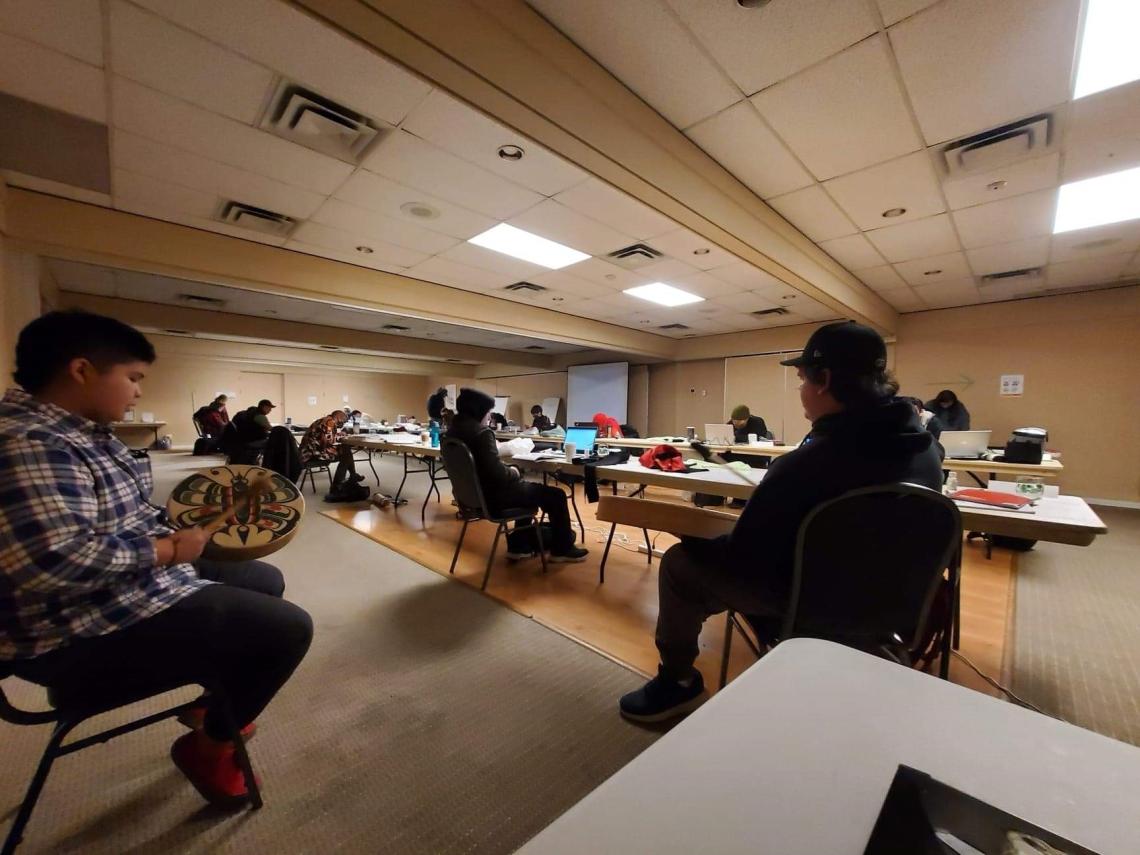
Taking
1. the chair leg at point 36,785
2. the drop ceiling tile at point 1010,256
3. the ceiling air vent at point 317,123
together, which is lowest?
the chair leg at point 36,785

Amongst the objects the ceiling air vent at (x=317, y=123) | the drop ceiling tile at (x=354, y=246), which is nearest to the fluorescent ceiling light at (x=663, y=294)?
the drop ceiling tile at (x=354, y=246)

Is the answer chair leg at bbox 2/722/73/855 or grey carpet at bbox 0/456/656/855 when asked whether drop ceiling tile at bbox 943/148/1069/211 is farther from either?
chair leg at bbox 2/722/73/855

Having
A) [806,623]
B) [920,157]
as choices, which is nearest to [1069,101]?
[920,157]

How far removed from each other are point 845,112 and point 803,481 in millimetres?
2197

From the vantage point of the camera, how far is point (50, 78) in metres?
1.88

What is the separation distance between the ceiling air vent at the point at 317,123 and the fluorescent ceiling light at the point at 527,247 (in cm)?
119

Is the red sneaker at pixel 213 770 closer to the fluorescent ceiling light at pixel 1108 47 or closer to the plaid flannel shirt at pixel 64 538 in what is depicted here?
the plaid flannel shirt at pixel 64 538

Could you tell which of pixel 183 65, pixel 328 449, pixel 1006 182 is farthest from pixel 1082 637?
pixel 328 449

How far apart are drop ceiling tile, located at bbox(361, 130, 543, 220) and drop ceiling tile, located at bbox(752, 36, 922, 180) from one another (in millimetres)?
1472

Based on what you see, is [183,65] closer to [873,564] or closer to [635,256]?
[873,564]

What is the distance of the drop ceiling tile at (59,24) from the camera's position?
155 centimetres

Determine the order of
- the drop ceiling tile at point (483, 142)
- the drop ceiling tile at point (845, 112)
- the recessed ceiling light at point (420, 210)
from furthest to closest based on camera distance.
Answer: the recessed ceiling light at point (420, 210) → the drop ceiling tile at point (483, 142) → the drop ceiling tile at point (845, 112)

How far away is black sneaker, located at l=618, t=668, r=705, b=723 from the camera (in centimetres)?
145

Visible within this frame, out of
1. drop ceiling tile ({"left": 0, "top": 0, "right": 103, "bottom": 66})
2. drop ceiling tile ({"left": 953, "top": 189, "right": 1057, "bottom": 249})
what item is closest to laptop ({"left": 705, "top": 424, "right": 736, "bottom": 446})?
drop ceiling tile ({"left": 953, "top": 189, "right": 1057, "bottom": 249})
